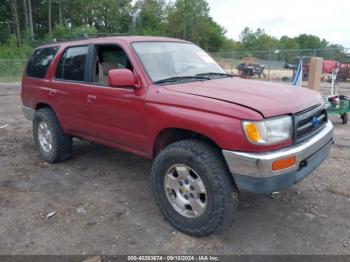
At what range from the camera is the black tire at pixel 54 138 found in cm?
544

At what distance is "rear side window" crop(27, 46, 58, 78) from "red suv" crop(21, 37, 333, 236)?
423 millimetres

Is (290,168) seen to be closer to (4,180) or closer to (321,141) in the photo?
(321,141)

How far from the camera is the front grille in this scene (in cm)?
331

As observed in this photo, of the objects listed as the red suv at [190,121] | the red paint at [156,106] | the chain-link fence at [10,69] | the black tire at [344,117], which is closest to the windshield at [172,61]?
the red suv at [190,121]

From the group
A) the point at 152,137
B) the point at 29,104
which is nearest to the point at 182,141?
the point at 152,137

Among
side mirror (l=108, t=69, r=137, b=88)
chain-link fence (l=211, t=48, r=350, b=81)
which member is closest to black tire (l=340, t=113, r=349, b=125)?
side mirror (l=108, t=69, r=137, b=88)

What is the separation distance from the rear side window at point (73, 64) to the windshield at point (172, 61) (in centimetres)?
95

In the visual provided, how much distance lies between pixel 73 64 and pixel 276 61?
2433 cm

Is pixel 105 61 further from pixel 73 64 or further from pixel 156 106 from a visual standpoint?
pixel 156 106

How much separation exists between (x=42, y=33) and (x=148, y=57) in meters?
49.9

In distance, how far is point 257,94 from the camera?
3.54 metres

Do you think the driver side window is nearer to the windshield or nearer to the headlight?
the windshield

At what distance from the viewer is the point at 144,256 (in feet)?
10.7

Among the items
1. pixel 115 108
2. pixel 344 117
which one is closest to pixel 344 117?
pixel 344 117
